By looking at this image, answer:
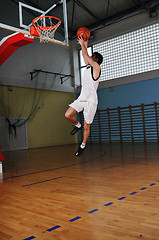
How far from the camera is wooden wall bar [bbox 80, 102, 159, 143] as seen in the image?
11773 millimetres

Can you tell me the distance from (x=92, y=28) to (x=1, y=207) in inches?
489

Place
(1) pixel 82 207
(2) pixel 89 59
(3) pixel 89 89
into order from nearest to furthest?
(1) pixel 82 207
(2) pixel 89 59
(3) pixel 89 89

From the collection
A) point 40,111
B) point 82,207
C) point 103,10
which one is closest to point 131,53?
point 103,10

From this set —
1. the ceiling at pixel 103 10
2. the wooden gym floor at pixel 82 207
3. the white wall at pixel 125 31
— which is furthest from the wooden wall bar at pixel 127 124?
the wooden gym floor at pixel 82 207

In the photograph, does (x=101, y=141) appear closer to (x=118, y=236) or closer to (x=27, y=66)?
(x=27, y=66)

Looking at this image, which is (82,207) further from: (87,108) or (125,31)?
(125,31)

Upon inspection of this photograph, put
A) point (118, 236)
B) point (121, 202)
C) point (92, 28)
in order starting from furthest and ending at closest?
point (92, 28)
point (121, 202)
point (118, 236)


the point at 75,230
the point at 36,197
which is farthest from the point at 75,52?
the point at 75,230

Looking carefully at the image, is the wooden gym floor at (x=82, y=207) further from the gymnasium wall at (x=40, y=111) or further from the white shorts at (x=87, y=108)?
the gymnasium wall at (x=40, y=111)

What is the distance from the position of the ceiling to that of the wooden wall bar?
4446 millimetres

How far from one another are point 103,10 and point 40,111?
5.95m

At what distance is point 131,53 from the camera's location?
12281 millimetres

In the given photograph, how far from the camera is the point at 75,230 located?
187cm

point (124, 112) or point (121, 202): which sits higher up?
point (124, 112)
